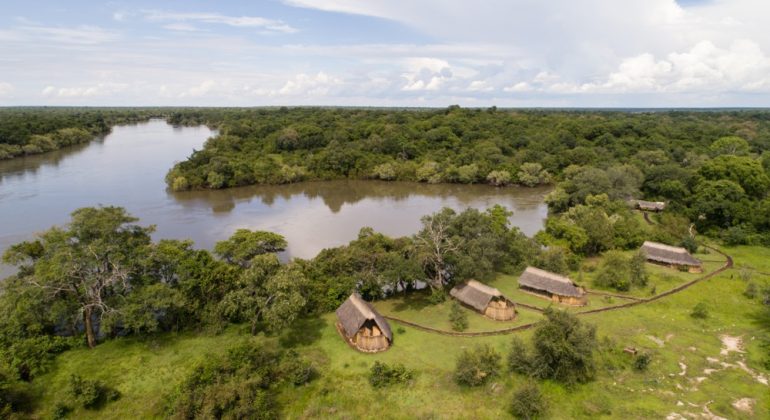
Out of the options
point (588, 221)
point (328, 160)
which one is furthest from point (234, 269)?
point (328, 160)

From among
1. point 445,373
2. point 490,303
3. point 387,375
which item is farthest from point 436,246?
point 387,375

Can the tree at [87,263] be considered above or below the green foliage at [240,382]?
above

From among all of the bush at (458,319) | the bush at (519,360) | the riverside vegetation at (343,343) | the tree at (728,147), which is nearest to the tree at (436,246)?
the riverside vegetation at (343,343)

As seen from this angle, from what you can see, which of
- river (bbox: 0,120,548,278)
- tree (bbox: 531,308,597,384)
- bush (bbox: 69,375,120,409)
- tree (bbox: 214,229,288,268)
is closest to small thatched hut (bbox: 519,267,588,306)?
tree (bbox: 531,308,597,384)

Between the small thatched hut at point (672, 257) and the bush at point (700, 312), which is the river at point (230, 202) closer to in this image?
the small thatched hut at point (672, 257)

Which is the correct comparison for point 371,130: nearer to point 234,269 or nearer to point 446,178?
point 446,178

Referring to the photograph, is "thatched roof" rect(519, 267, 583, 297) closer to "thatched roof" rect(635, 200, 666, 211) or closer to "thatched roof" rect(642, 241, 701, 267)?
"thatched roof" rect(642, 241, 701, 267)
